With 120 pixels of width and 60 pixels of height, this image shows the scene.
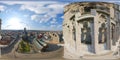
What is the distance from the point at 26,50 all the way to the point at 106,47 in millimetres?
1159

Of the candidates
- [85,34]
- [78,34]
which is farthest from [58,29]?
[85,34]

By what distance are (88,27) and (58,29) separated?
44 cm

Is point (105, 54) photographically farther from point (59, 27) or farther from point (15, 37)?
point (15, 37)

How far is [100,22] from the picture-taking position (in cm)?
400

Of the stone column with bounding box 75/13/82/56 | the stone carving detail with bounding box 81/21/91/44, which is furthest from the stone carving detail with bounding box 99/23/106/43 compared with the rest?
the stone column with bounding box 75/13/82/56

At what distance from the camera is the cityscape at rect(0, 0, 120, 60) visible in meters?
3.95

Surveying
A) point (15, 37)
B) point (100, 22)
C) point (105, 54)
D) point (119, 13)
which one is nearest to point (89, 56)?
point (105, 54)

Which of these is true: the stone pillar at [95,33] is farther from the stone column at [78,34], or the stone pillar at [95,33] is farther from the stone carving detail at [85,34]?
the stone column at [78,34]

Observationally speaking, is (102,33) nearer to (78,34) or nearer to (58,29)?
(78,34)

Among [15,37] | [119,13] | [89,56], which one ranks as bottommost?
[89,56]

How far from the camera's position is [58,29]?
3924 millimetres

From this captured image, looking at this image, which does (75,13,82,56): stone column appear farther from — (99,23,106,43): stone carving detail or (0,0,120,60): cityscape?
(99,23,106,43): stone carving detail

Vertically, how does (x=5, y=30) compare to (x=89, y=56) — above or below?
above

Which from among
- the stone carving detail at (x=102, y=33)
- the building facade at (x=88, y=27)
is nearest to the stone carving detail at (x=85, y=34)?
the building facade at (x=88, y=27)
